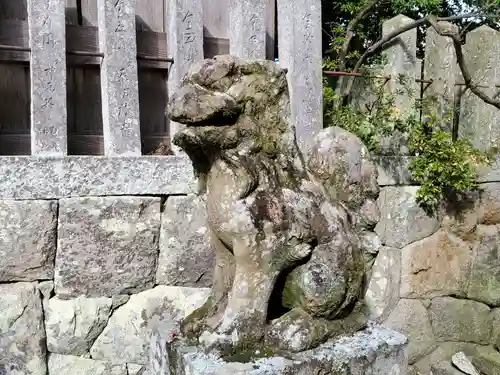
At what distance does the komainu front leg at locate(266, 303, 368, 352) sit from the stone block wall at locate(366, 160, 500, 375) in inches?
67.9

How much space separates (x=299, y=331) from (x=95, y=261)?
4.06 feet

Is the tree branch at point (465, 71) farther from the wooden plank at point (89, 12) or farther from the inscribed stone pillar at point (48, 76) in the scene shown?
the inscribed stone pillar at point (48, 76)

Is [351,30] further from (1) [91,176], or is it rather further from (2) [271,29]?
(1) [91,176]

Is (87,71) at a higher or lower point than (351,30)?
lower

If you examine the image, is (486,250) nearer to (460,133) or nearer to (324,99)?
(460,133)

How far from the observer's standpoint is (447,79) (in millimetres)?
3115

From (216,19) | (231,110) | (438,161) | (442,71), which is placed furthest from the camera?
(442,71)

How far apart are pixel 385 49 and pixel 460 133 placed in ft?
2.40

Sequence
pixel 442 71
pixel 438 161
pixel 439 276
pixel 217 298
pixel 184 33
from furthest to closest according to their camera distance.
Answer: pixel 439 276 → pixel 442 71 → pixel 438 161 → pixel 184 33 → pixel 217 298

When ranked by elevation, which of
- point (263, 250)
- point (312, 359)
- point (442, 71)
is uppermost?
point (442, 71)

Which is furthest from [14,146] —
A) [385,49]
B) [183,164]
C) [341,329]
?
[385,49]

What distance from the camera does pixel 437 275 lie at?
324 cm

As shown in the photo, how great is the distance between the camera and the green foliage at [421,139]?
289cm

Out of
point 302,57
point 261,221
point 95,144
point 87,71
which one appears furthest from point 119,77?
point 261,221
